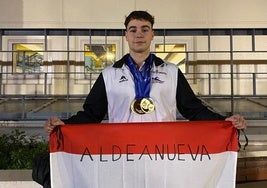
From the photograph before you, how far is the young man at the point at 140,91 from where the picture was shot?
282cm

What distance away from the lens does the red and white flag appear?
2838 millimetres

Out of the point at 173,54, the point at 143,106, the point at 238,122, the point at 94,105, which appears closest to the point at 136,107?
the point at 143,106

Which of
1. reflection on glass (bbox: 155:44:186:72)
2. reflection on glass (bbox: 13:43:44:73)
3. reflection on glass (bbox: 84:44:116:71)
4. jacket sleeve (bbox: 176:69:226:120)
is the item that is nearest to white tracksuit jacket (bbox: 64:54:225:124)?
jacket sleeve (bbox: 176:69:226:120)

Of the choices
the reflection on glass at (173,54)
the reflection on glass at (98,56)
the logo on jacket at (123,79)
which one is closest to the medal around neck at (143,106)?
the logo on jacket at (123,79)

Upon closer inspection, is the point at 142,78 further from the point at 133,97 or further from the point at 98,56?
the point at 98,56

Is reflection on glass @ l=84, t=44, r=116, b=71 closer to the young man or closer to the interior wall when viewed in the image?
the interior wall

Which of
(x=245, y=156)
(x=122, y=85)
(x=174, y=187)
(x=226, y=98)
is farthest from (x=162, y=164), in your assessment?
(x=226, y=98)

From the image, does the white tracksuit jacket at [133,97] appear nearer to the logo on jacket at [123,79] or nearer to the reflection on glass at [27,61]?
the logo on jacket at [123,79]

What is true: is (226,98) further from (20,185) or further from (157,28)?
(20,185)

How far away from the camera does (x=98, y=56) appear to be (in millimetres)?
9320

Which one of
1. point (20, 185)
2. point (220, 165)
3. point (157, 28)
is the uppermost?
point (157, 28)

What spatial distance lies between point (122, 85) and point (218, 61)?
655 centimetres

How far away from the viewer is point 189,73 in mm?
9070

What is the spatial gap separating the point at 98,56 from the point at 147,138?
6553 millimetres
